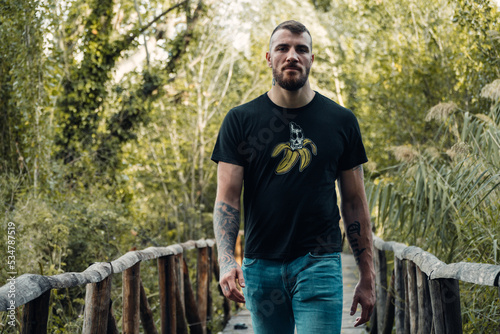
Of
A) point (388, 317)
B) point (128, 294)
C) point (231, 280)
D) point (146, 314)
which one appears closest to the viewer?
point (231, 280)

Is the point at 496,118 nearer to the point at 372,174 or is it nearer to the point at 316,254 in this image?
the point at 372,174

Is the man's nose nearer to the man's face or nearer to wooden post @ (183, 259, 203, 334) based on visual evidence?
the man's face

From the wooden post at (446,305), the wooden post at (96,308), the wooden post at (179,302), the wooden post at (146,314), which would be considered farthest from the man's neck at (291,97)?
the wooden post at (179,302)

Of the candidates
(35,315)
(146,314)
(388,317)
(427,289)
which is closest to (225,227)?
(35,315)

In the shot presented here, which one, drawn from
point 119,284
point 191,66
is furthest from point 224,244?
point 191,66

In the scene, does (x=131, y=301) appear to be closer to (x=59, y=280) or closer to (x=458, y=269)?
(x=59, y=280)

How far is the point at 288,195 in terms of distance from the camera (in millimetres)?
2561

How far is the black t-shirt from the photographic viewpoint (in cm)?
255

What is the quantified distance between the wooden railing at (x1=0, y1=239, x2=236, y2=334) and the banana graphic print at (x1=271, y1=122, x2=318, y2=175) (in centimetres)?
109

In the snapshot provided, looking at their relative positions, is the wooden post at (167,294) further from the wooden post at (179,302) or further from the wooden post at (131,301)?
the wooden post at (131,301)

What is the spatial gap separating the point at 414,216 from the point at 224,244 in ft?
10.4

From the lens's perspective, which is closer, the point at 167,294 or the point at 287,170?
the point at 287,170

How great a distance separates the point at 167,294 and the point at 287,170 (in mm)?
2938

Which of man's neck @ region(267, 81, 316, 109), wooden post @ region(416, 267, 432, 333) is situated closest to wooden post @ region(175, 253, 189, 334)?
wooden post @ region(416, 267, 432, 333)
